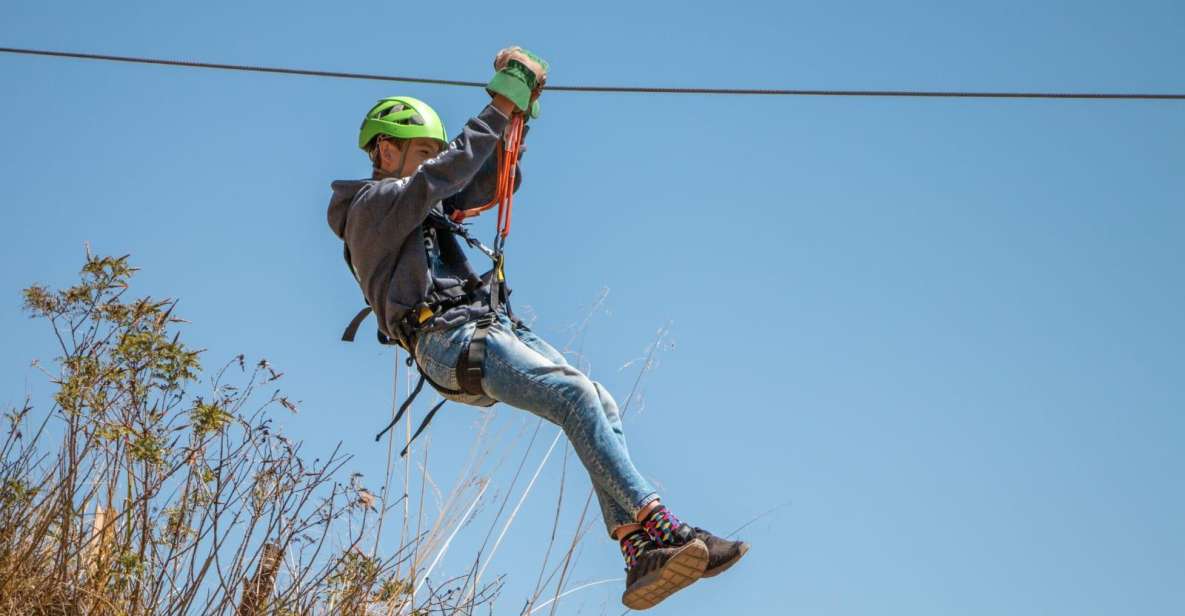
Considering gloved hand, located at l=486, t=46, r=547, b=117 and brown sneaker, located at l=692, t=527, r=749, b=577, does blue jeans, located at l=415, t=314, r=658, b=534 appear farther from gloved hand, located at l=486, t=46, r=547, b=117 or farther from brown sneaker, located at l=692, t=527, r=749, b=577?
gloved hand, located at l=486, t=46, r=547, b=117

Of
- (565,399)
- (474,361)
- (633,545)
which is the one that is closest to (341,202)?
(474,361)

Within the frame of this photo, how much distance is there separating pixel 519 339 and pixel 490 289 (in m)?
0.19

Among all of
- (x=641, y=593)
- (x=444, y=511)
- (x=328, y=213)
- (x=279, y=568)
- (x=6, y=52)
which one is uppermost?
(x=6, y=52)

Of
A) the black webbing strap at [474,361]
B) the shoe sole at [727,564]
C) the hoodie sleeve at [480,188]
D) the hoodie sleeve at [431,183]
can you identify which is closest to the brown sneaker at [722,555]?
the shoe sole at [727,564]

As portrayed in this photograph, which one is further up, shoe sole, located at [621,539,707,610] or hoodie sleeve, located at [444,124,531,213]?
Result: hoodie sleeve, located at [444,124,531,213]

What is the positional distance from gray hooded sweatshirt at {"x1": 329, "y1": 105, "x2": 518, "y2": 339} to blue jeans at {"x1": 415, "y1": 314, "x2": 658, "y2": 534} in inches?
4.6

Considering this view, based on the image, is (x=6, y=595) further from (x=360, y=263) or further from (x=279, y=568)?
(x=360, y=263)

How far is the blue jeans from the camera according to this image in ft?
15.3

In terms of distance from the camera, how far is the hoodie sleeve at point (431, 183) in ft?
15.6

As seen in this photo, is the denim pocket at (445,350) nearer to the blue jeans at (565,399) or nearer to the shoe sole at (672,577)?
the blue jeans at (565,399)

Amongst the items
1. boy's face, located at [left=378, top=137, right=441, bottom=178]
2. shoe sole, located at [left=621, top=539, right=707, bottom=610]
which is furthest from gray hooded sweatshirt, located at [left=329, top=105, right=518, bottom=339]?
shoe sole, located at [left=621, top=539, right=707, bottom=610]

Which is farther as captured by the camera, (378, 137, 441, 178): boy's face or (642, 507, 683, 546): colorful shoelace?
(378, 137, 441, 178): boy's face

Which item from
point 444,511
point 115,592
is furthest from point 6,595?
point 444,511

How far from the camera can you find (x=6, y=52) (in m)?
6.12
